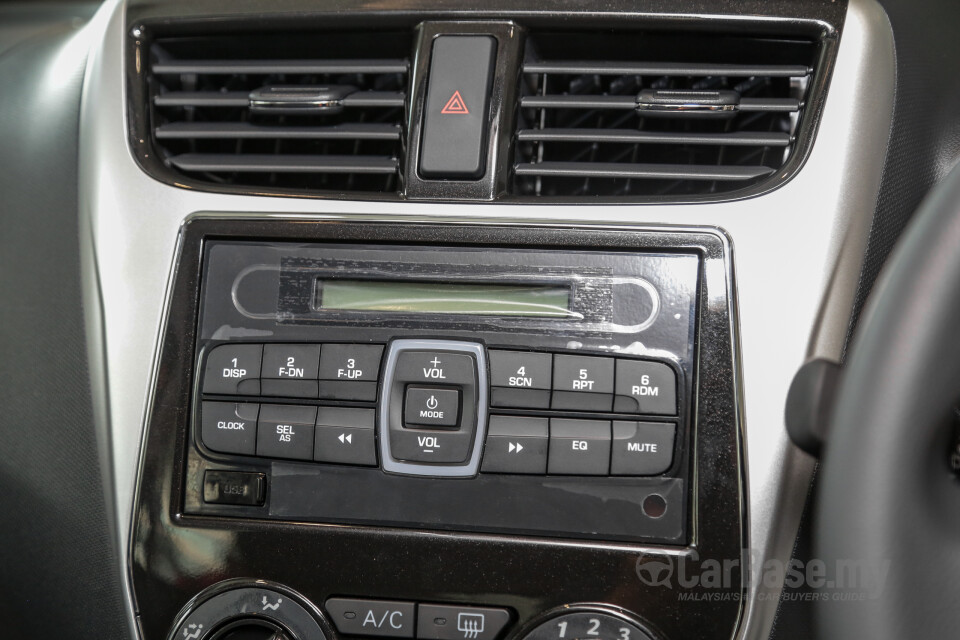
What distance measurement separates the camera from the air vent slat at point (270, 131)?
90 centimetres

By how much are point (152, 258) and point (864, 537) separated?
2.37 ft

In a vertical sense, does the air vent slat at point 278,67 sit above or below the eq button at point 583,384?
above

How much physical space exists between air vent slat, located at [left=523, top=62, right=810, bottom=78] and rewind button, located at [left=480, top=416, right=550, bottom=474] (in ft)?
1.16

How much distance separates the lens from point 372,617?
2.72 ft

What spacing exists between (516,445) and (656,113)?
13.9 inches

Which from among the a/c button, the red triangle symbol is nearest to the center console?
the a/c button

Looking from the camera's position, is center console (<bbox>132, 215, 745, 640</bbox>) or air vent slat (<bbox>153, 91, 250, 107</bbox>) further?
air vent slat (<bbox>153, 91, 250, 107</bbox>)

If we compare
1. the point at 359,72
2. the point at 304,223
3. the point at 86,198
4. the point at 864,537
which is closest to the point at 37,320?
the point at 86,198

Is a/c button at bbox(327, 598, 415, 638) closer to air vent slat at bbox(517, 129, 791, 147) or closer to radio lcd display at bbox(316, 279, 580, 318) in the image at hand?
radio lcd display at bbox(316, 279, 580, 318)

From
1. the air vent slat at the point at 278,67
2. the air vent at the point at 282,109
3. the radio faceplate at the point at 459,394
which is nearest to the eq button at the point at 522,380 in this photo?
the radio faceplate at the point at 459,394

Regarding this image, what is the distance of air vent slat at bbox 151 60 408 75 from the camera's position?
90cm

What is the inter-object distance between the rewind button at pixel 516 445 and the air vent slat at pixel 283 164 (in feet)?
0.95

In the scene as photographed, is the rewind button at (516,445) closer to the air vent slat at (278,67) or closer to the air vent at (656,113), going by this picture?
the air vent at (656,113)

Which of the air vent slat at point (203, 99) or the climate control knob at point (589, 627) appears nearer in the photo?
the climate control knob at point (589, 627)
